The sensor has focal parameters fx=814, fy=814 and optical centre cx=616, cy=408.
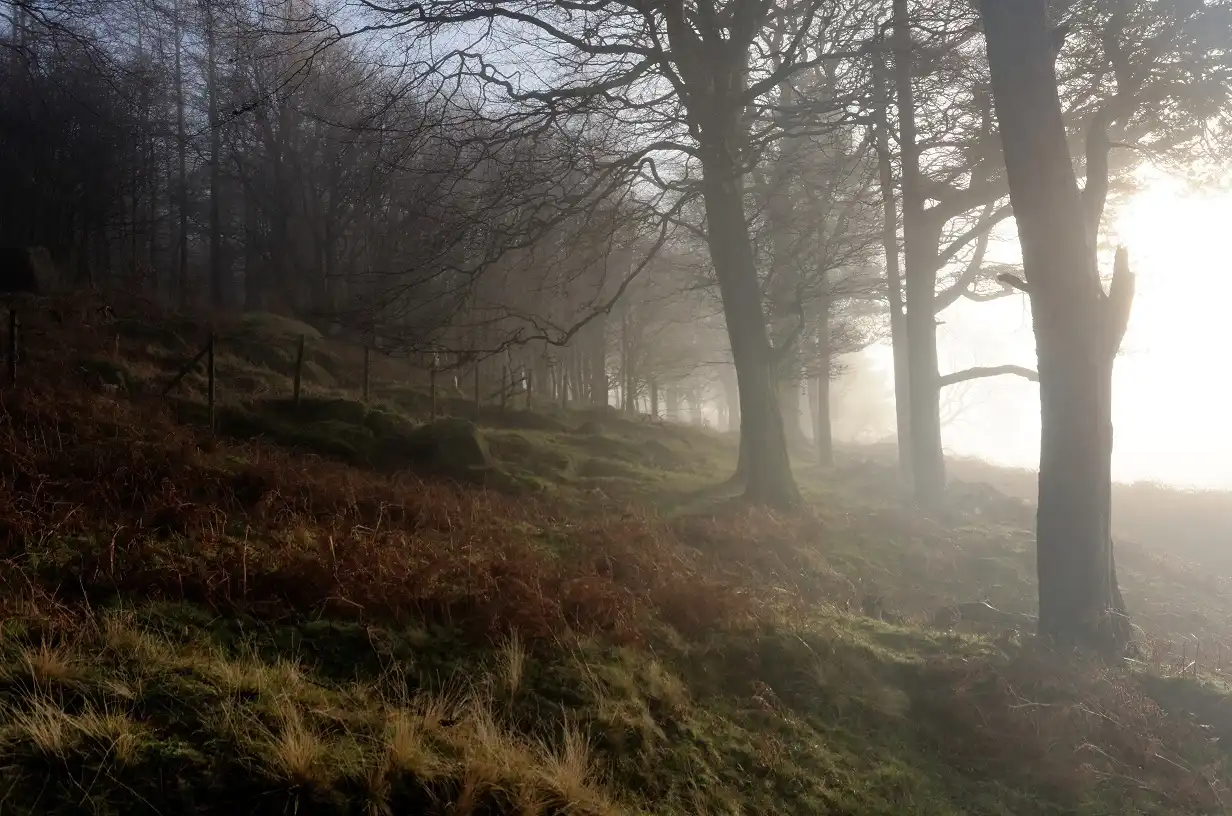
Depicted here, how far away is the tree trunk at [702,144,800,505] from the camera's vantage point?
13.1 metres

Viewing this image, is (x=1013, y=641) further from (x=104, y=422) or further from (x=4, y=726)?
(x=104, y=422)

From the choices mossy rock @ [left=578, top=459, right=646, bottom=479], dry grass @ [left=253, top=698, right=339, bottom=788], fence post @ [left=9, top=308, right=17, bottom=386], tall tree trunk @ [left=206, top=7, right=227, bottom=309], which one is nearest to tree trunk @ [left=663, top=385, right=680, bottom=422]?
tall tree trunk @ [left=206, top=7, right=227, bottom=309]

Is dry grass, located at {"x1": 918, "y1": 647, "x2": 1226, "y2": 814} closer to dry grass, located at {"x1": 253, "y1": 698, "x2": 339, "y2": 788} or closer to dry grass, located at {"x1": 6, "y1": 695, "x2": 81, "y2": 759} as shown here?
dry grass, located at {"x1": 253, "y1": 698, "x2": 339, "y2": 788}

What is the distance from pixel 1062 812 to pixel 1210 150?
34.7 ft

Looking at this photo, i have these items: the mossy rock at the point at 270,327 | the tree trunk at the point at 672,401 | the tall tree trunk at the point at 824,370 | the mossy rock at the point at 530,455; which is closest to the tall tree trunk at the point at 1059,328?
the mossy rock at the point at 530,455

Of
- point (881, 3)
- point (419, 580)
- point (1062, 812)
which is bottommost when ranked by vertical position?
point (1062, 812)

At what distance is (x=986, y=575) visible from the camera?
39.4 ft

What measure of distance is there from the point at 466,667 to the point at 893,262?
16.8 metres

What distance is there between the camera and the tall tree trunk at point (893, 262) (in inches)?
465

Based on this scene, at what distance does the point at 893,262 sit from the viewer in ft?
62.3

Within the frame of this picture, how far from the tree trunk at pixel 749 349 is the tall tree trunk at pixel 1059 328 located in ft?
18.4

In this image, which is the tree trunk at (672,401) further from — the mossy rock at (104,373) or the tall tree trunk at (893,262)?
the mossy rock at (104,373)

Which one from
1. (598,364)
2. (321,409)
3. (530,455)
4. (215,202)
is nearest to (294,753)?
(321,409)

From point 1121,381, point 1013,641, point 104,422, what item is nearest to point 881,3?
point 1013,641
